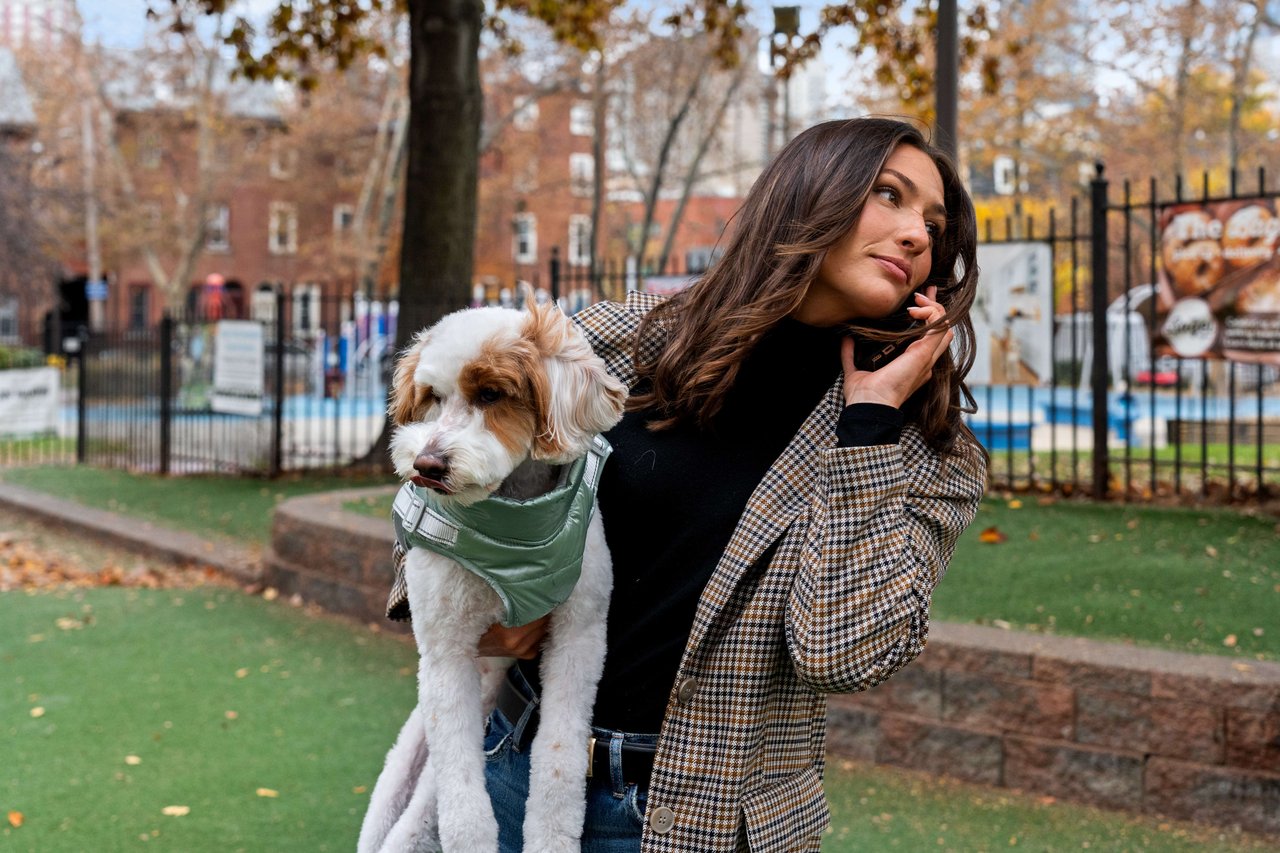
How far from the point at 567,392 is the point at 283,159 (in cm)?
4258

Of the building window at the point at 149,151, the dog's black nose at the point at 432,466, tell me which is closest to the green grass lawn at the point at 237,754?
the dog's black nose at the point at 432,466

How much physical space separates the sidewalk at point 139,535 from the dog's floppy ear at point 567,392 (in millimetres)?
7303

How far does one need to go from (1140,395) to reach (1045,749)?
715 inches

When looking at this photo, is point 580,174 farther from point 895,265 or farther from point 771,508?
point 771,508

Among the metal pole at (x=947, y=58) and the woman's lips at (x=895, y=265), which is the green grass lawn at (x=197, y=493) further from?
the woman's lips at (x=895, y=265)

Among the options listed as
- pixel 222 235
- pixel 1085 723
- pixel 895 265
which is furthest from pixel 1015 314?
pixel 222 235

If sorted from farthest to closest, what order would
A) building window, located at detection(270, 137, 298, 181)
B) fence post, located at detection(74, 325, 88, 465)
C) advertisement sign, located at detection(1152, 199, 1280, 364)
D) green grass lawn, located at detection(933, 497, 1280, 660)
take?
building window, located at detection(270, 137, 298, 181) → fence post, located at detection(74, 325, 88, 465) → advertisement sign, located at detection(1152, 199, 1280, 364) → green grass lawn, located at detection(933, 497, 1280, 660)

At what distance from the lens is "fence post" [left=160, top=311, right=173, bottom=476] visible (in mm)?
14328

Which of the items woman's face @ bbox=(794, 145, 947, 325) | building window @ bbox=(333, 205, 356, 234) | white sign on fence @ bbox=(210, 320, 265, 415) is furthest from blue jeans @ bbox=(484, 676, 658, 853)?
building window @ bbox=(333, 205, 356, 234)

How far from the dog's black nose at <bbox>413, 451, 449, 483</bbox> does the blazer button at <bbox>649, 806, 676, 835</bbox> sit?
0.61m

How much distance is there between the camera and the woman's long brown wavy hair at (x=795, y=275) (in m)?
1.93

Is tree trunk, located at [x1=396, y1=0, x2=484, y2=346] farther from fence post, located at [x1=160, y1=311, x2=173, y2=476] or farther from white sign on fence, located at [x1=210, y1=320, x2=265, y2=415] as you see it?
fence post, located at [x1=160, y1=311, x2=173, y2=476]

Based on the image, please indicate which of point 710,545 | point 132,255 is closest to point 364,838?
point 710,545

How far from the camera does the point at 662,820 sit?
184cm
